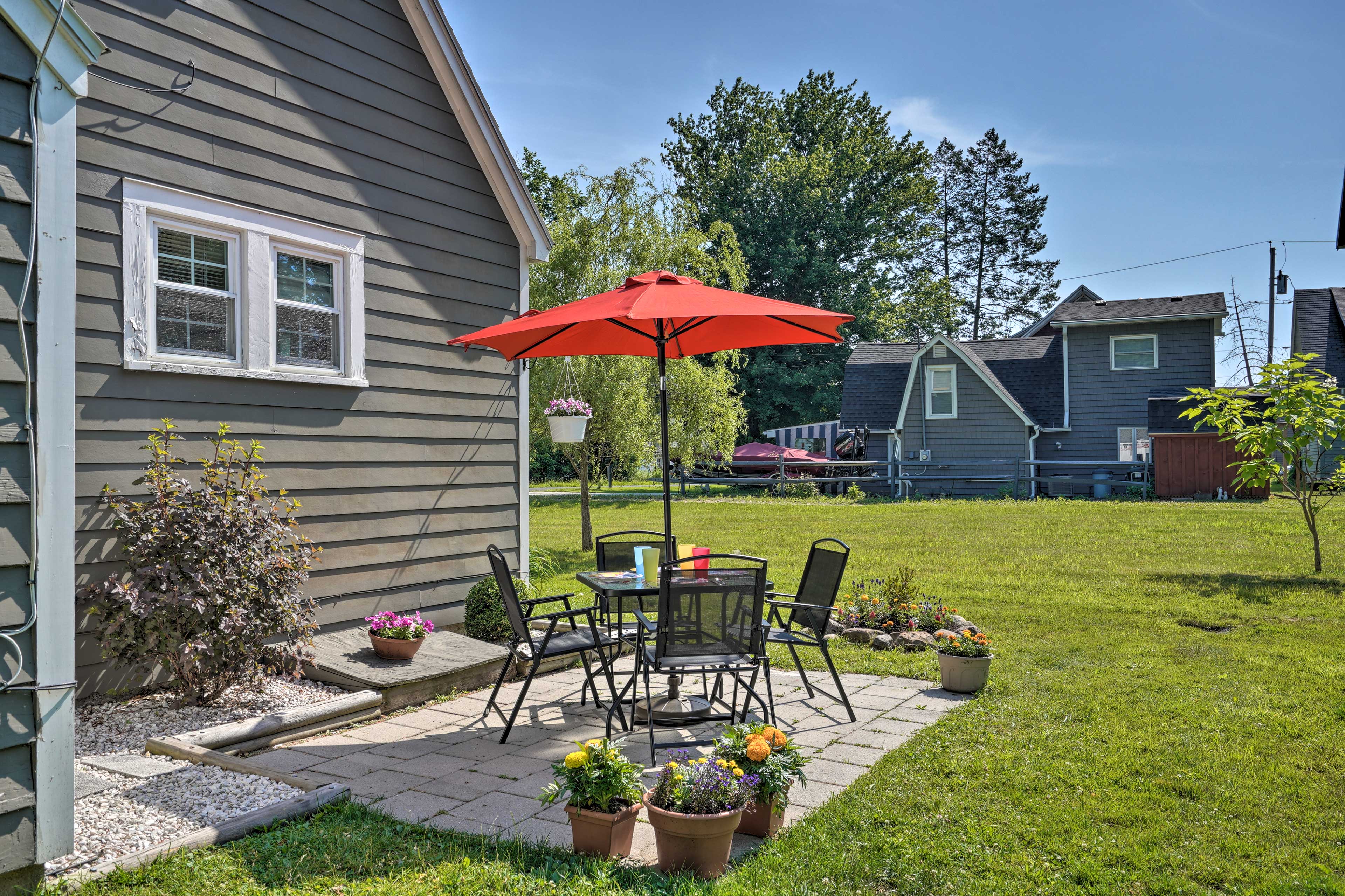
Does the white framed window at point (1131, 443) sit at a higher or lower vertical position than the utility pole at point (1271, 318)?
lower

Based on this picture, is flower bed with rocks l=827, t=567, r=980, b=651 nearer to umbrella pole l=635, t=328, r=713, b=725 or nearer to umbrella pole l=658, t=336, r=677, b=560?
umbrella pole l=635, t=328, r=713, b=725

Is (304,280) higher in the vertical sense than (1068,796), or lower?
higher

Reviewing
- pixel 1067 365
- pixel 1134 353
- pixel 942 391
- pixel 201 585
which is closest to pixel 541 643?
pixel 201 585

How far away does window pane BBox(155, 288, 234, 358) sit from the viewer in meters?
5.06

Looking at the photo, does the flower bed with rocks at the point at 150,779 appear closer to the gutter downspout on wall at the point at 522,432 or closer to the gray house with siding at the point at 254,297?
the gray house with siding at the point at 254,297

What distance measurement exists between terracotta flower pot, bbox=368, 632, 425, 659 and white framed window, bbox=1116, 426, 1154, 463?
20.8 m

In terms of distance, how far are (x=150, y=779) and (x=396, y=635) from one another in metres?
1.93

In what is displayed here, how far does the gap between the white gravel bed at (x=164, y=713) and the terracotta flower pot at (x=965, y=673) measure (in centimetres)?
377

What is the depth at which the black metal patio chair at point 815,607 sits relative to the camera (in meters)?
4.94

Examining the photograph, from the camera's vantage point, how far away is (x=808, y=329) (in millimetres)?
5496

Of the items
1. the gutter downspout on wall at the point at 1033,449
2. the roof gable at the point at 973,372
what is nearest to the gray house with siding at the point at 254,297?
the roof gable at the point at 973,372

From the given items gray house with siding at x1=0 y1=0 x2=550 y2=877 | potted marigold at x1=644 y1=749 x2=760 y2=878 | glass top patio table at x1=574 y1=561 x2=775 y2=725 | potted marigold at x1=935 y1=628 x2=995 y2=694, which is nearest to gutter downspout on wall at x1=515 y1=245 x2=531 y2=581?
gray house with siding at x1=0 y1=0 x2=550 y2=877

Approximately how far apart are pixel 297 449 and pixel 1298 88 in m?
20.1

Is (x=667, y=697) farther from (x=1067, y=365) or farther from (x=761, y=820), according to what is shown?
(x=1067, y=365)
